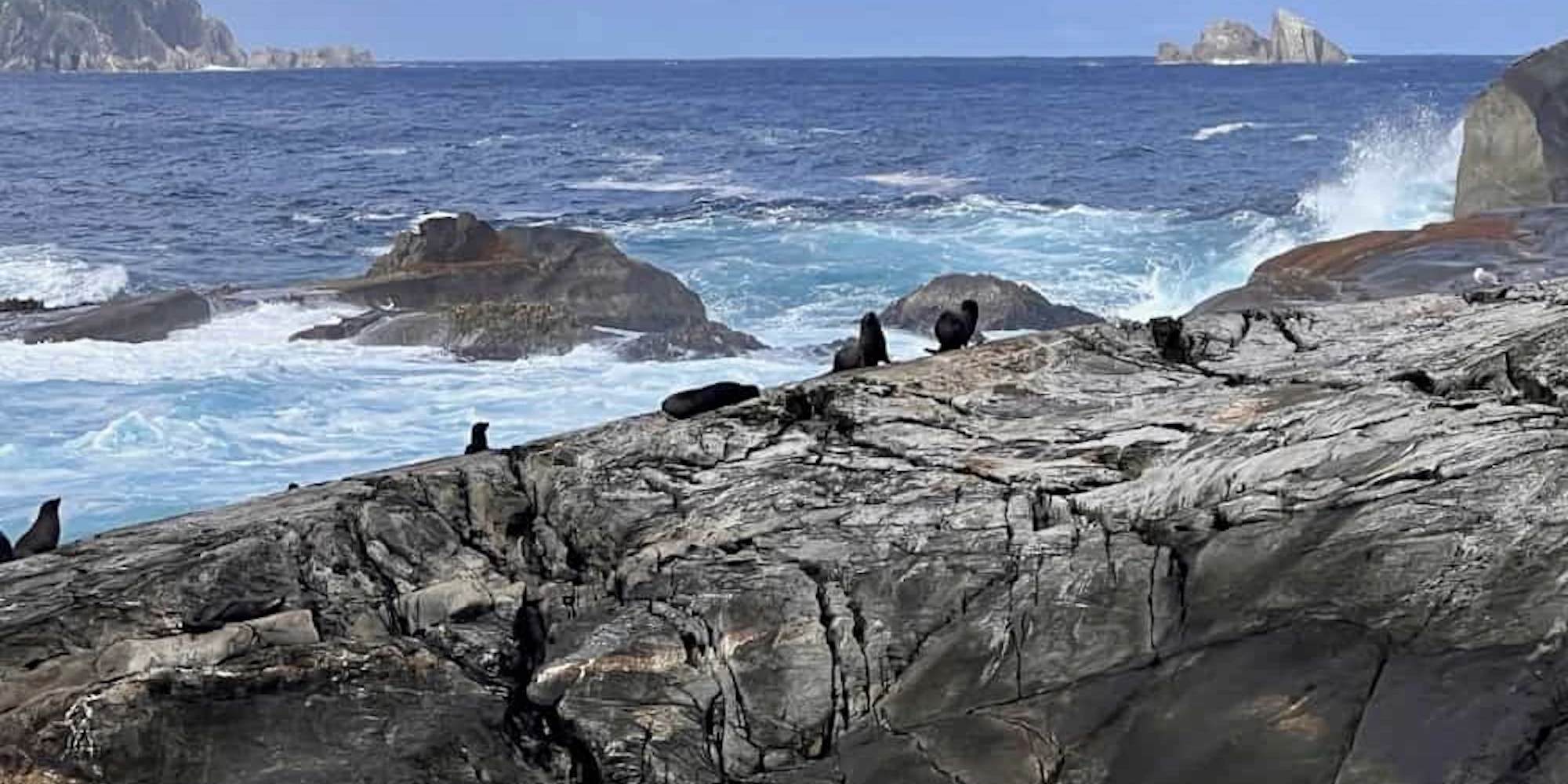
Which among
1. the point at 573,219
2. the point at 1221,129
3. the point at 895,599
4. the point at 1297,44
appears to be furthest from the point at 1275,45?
the point at 895,599

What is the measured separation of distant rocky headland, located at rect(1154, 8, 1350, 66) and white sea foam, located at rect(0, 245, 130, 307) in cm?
15988

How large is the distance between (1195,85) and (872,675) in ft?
391

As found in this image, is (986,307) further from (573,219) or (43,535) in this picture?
(573,219)

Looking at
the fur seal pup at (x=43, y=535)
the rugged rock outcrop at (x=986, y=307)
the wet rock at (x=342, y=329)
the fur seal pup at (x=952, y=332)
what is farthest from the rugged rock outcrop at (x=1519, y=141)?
the fur seal pup at (x=43, y=535)

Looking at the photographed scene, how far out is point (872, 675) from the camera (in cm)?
721

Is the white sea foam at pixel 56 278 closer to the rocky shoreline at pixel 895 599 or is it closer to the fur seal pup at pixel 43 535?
the fur seal pup at pixel 43 535

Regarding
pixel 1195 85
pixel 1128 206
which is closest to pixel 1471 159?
pixel 1128 206

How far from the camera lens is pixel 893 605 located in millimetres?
7328

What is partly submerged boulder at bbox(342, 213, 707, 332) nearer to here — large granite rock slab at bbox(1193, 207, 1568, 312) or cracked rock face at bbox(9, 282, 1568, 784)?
large granite rock slab at bbox(1193, 207, 1568, 312)

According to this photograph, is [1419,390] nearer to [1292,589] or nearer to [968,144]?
[1292,589]

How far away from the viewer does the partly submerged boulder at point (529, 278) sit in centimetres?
2655

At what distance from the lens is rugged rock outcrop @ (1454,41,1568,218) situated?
102ft

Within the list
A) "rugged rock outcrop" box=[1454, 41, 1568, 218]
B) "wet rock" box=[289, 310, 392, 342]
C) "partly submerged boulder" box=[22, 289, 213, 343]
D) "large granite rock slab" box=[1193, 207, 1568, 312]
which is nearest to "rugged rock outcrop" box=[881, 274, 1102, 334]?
"large granite rock slab" box=[1193, 207, 1568, 312]

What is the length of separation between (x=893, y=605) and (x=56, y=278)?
103 feet
